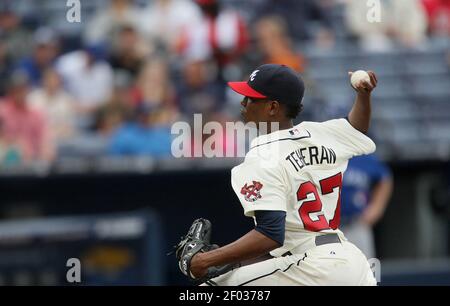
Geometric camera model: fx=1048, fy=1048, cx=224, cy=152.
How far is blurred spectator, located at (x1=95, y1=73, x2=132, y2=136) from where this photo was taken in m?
9.62

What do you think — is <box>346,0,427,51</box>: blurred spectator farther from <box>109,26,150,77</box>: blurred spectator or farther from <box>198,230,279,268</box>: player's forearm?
<box>198,230,279,268</box>: player's forearm

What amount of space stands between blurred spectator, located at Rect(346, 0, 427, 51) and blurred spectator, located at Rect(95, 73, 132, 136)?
2.97 m

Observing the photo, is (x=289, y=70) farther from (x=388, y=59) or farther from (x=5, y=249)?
(x=388, y=59)

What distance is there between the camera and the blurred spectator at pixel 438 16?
39.3 ft

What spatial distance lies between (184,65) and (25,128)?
1946 millimetres

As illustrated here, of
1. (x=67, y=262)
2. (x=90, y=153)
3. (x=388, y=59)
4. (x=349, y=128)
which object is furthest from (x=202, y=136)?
(x=349, y=128)

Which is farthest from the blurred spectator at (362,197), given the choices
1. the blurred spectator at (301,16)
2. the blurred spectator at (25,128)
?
the blurred spectator at (301,16)

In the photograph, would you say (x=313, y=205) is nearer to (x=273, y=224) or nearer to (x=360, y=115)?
(x=273, y=224)

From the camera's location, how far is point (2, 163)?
9.02 meters

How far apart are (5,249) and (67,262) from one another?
509 mm

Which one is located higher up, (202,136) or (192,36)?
(192,36)

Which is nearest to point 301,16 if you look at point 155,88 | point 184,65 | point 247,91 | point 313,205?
point 184,65

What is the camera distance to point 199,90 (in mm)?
10164
